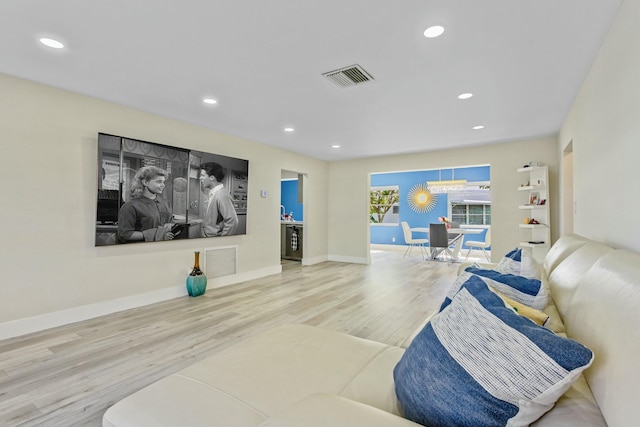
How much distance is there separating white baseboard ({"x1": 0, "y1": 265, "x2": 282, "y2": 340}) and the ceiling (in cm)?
201

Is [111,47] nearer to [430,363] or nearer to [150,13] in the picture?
[150,13]

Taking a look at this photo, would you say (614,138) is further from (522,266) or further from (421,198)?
(421,198)

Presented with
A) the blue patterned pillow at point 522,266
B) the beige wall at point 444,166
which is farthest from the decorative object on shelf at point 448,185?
the blue patterned pillow at point 522,266

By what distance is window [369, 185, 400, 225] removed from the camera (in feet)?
32.4

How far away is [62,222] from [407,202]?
8549 mm

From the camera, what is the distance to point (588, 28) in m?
2.05

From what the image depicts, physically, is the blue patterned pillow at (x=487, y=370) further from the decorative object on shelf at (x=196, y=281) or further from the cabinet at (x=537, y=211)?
the cabinet at (x=537, y=211)

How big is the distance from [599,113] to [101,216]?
15.2 feet

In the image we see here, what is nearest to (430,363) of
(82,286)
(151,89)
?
(151,89)

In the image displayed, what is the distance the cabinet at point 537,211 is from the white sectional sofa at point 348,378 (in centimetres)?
367

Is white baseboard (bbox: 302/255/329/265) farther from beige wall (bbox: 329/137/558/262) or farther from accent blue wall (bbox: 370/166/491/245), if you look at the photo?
accent blue wall (bbox: 370/166/491/245)

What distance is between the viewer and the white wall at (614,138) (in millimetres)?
1628

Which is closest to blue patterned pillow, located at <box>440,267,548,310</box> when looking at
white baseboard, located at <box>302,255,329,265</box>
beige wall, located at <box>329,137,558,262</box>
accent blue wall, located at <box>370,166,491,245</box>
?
beige wall, located at <box>329,137,558,262</box>

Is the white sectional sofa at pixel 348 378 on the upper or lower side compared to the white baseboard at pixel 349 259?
upper
